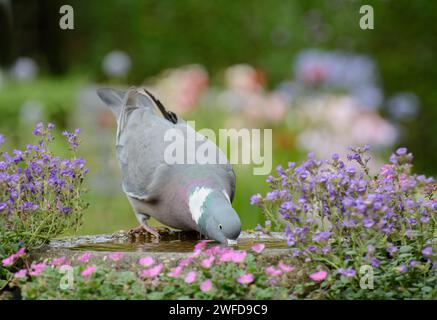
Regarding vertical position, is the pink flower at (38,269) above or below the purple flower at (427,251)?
below

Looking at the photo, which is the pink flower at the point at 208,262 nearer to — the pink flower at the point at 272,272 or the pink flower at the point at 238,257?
the pink flower at the point at 238,257

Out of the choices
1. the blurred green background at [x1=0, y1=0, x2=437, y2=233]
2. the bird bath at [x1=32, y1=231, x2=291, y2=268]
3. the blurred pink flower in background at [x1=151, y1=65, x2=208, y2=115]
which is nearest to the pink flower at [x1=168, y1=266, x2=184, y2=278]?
the bird bath at [x1=32, y1=231, x2=291, y2=268]

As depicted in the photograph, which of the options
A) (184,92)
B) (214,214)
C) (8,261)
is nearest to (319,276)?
(214,214)

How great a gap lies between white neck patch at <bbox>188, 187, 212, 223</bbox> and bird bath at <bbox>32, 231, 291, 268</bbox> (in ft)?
0.41

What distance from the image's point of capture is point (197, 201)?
314 cm

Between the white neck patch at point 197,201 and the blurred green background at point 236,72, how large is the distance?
1984 mm

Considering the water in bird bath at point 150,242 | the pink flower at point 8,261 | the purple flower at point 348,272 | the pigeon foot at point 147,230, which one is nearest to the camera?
the purple flower at point 348,272

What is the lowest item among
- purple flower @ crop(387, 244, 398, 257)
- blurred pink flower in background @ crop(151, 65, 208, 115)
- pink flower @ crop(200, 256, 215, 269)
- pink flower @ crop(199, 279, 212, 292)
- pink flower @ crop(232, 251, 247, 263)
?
pink flower @ crop(199, 279, 212, 292)

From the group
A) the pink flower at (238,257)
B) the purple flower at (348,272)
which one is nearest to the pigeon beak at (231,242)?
the pink flower at (238,257)

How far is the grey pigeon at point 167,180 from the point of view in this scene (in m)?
3.03

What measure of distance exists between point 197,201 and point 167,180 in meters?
0.29

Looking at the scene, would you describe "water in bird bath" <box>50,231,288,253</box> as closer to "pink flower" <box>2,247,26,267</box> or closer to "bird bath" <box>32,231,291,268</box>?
"bird bath" <box>32,231,291,268</box>

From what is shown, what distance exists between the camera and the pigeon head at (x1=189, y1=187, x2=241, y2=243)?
2936 mm

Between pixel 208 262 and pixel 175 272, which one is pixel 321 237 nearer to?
pixel 208 262
